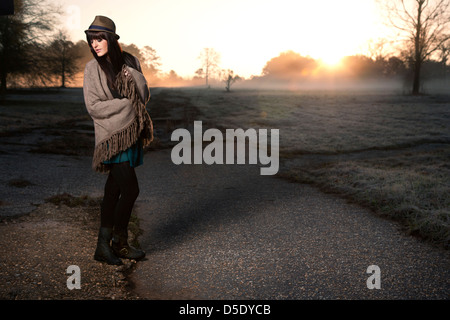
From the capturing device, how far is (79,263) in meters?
3.14

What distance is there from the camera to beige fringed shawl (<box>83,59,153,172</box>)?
287 cm

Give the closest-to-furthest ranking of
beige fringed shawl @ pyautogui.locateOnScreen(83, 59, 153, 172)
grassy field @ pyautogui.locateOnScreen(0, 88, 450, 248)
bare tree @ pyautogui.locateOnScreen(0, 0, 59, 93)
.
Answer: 1. beige fringed shawl @ pyautogui.locateOnScreen(83, 59, 153, 172)
2. grassy field @ pyautogui.locateOnScreen(0, 88, 450, 248)
3. bare tree @ pyautogui.locateOnScreen(0, 0, 59, 93)

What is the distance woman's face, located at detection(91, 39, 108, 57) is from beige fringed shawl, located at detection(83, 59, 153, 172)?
112mm

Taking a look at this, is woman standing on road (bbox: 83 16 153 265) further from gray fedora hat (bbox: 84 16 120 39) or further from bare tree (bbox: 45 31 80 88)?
bare tree (bbox: 45 31 80 88)

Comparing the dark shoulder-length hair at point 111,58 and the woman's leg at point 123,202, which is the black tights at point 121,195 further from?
the dark shoulder-length hair at point 111,58

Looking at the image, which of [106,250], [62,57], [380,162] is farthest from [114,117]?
[62,57]

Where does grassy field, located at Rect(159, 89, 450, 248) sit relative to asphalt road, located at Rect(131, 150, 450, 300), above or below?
above

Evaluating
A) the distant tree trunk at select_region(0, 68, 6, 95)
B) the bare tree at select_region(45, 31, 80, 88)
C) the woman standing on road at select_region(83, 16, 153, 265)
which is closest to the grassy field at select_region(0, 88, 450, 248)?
the woman standing on road at select_region(83, 16, 153, 265)

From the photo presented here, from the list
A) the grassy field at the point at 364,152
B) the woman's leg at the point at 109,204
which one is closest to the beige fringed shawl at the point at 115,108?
the woman's leg at the point at 109,204

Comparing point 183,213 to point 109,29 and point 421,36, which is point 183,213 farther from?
point 421,36

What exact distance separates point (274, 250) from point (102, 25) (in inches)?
106

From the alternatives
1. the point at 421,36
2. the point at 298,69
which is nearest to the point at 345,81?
the point at 298,69

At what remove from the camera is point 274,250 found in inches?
147

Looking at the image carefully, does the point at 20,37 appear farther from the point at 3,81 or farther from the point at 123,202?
the point at 123,202
